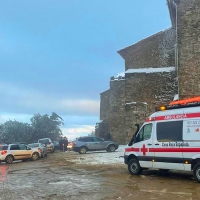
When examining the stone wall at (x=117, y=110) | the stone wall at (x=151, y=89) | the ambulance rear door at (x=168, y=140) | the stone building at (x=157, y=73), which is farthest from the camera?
the stone wall at (x=117, y=110)

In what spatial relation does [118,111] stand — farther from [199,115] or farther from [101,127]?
[199,115]

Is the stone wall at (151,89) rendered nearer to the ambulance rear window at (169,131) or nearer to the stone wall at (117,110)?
the stone wall at (117,110)

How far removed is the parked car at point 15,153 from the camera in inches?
814

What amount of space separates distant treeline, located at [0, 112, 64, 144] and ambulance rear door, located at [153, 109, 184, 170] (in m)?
42.4

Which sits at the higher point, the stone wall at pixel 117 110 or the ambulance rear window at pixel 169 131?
the stone wall at pixel 117 110

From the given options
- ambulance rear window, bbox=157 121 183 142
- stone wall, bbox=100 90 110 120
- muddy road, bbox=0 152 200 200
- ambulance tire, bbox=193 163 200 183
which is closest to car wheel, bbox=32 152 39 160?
muddy road, bbox=0 152 200 200

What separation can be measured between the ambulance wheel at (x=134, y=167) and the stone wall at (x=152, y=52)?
1884 cm

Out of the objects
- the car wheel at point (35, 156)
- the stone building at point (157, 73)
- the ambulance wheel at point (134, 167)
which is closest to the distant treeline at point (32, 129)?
the stone building at point (157, 73)

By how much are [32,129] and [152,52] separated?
28.8m

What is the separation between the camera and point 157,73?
85.0 feet

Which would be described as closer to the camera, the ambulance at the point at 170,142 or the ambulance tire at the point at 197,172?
the ambulance tire at the point at 197,172

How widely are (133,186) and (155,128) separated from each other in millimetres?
2936

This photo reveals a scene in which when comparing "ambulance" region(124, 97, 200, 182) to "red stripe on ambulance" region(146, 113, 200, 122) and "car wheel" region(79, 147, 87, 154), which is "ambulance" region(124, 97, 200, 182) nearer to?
"red stripe on ambulance" region(146, 113, 200, 122)

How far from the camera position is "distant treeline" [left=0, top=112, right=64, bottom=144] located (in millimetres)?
51281
